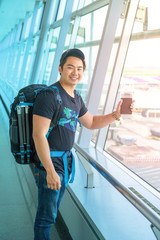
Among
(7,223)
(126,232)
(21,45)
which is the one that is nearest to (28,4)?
(21,45)

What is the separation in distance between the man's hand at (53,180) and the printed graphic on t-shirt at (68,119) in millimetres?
340

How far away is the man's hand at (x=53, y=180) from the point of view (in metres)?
1.68

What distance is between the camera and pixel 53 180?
1.69 metres

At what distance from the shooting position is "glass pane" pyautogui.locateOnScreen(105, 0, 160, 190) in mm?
2982

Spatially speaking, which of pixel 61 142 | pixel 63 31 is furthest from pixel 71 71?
pixel 63 31

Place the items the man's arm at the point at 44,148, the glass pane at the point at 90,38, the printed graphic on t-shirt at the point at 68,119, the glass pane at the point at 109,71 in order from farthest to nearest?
the glass pane at the point at 90,38
the glass pane at the point at 109,71
the printed graphic on t-shirt at the point at 68,119
the man's arm at the point at 44,148

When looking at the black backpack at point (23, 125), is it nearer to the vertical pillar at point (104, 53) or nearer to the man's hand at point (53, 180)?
the man's hand at point (53, 180)

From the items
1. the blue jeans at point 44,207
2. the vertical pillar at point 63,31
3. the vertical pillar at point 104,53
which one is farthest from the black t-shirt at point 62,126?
the vertical pillar at point 63,31

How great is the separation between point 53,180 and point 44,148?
0.68ft

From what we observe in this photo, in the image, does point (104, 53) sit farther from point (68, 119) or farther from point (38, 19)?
point (38, 19)

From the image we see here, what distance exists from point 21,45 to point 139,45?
35.5ft

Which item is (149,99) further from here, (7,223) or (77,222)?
(7,223)

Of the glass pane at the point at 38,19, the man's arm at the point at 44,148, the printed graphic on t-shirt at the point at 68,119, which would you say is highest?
the glass pane at the point at 38,19

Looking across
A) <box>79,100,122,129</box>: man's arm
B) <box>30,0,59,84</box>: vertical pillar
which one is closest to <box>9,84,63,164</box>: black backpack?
<box>79,100,122,129</box>: man's arm
